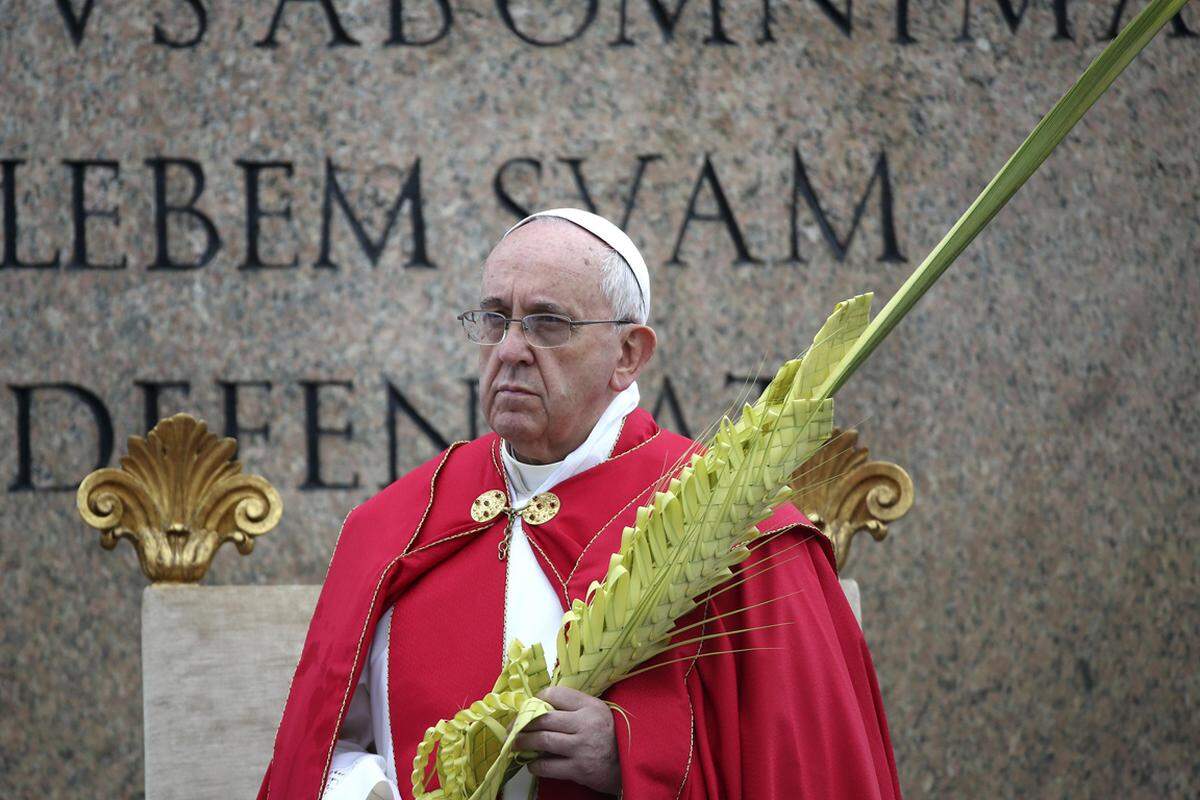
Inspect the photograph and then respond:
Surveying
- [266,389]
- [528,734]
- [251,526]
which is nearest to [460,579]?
[528,734]

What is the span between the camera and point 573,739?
2.36m

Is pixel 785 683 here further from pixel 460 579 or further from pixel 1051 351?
pixel 1051 351

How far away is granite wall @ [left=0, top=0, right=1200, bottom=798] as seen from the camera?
4.36 m

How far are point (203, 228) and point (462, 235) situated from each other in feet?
2.21

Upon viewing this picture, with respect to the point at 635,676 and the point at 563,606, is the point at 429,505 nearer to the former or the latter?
the point at 563,606

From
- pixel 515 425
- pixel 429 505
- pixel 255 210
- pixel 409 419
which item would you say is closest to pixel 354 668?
pixel 429 505

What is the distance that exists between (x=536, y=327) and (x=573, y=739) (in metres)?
0.71

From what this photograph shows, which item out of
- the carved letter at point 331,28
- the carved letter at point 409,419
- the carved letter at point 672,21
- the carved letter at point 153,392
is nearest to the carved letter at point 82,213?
the carved letter at point 153,392

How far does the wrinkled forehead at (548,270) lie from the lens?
2760 millimetres

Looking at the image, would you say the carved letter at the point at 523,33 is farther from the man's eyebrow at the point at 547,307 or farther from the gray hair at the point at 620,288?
the man's eyebrow at the point at 547,307

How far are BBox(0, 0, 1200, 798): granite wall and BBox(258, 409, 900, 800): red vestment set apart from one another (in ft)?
4.66

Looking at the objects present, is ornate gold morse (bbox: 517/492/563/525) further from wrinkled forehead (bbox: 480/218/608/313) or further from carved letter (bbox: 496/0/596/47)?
carved letter (bbox: 496/0/596/47)

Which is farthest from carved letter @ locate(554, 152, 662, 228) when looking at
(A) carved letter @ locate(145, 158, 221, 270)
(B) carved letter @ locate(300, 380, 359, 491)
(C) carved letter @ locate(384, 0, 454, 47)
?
(A) carved letter @ locate(145, 158, 221, 270)

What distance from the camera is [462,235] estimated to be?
4445mm
